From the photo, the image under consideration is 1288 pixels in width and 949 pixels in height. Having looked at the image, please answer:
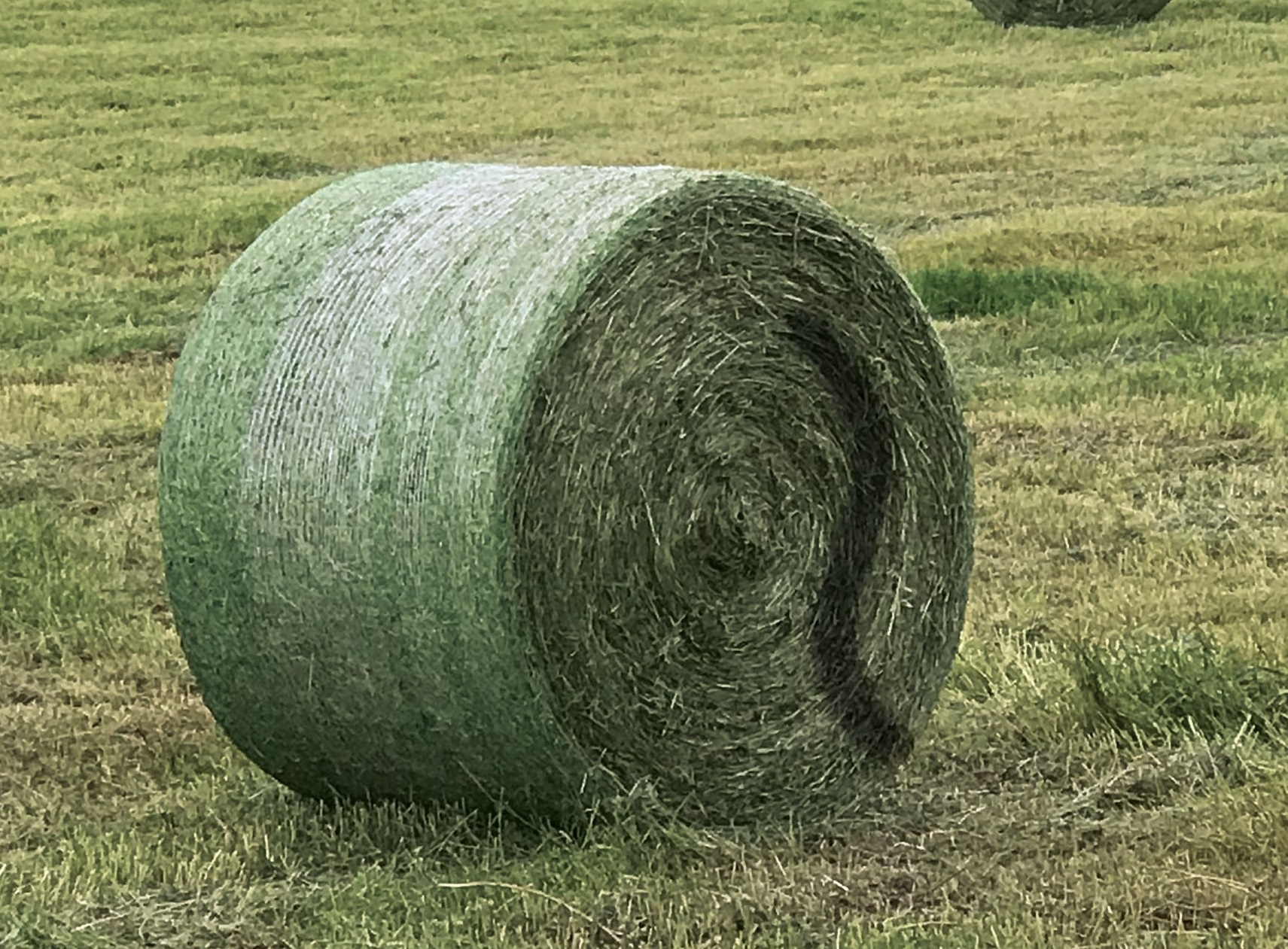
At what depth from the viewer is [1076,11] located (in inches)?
936

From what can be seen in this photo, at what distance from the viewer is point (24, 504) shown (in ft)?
26.6

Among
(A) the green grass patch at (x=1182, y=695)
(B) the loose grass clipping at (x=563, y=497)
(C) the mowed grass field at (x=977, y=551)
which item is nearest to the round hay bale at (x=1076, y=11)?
(C) the mowed grass field at (x=977, y=551)

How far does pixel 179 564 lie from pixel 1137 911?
7.06 ft

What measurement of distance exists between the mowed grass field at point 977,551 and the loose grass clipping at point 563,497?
8.9 inches

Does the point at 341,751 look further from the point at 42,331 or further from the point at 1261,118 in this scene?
the point at 1261,118

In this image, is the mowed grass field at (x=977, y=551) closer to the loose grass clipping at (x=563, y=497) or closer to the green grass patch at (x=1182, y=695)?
the green grass patch at (x=1182, y=695)

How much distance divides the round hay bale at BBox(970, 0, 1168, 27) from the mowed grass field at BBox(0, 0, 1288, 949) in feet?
7.23

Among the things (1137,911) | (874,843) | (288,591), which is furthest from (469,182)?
(1137,911)

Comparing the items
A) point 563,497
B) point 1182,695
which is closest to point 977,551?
point 1182,695

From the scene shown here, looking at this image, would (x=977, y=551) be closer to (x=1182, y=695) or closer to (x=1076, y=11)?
(x=1182, y=695)

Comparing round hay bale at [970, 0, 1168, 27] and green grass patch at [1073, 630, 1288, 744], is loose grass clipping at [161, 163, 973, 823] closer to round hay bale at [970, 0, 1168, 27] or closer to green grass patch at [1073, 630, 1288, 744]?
green grass patch at [1073, 630, 1288, 744]

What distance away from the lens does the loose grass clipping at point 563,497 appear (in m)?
4.62

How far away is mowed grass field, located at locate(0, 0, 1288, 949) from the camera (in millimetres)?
4461

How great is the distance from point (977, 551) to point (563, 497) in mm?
2904
